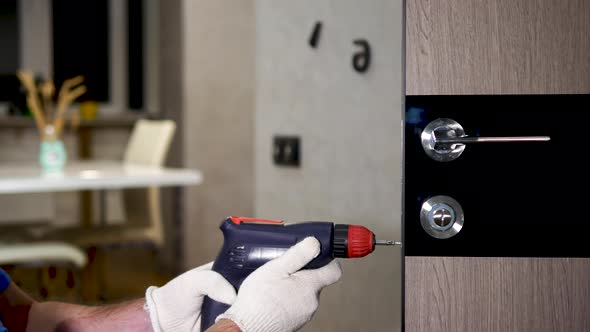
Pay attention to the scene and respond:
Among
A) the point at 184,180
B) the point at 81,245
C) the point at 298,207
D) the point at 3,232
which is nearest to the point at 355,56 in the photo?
the point at 298,207

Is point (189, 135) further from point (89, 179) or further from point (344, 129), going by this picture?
point (344, 129)

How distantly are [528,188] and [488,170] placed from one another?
0.07 meters

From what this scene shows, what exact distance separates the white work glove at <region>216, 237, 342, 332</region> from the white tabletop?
6.49 feet

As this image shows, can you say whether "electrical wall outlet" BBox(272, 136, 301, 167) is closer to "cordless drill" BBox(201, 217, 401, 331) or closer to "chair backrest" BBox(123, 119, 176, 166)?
"cordless drill" BBox(201, 217, 401, 331)

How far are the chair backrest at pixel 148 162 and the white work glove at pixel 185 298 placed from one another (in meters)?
2.36

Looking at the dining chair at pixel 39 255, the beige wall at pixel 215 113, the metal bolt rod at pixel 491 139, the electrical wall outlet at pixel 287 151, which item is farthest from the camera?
the beige wall at pixel 215 113

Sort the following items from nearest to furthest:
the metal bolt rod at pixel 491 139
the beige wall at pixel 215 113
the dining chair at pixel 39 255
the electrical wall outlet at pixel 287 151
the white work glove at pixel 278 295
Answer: the white work glove at pixel 278 295 → the metal bolt rod at pixel 491 139 → the electrical wall outlet at pixel 287 151 → the dining chair at pixel 39 255 → the beige wall at pixel 215 113

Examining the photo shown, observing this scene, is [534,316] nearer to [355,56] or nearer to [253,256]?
[253,256]

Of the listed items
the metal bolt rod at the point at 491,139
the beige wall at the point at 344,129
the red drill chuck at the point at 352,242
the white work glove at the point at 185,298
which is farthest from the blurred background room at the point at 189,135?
the white work glove at the point at 185,298

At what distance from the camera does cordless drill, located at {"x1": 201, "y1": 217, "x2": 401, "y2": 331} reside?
0.94 metres

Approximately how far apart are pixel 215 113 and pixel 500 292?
3.42 meters

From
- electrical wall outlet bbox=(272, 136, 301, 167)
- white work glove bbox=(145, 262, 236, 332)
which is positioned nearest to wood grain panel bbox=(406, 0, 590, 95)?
white work glove bbox=(145, 262, 236, 332)

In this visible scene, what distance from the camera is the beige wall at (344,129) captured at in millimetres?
1771

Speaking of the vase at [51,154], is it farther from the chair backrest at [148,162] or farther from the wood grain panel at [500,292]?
the wood grain panel at [500,292]
